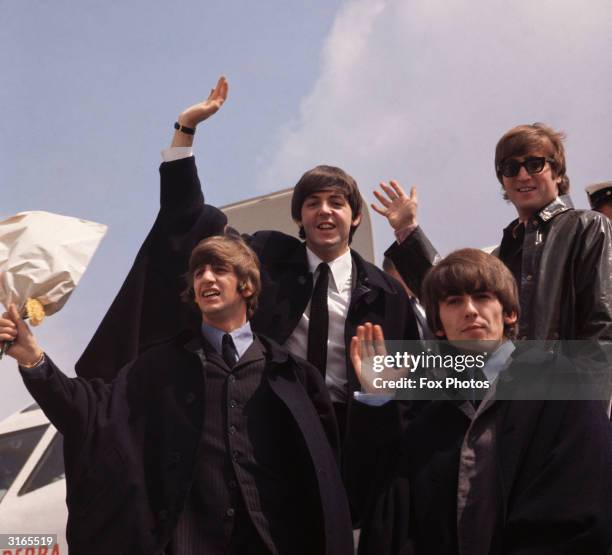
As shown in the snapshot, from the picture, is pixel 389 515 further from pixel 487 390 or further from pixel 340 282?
pixel 340 282

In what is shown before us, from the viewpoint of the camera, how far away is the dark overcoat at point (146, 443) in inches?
142

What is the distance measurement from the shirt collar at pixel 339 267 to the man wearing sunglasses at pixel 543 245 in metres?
0.31

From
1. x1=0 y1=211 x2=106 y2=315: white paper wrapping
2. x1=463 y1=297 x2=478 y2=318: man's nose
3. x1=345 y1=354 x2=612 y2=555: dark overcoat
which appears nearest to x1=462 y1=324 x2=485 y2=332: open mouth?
x1=463 y1=297 x2=478 y2=318: man's nose

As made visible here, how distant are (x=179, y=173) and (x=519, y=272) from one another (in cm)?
205

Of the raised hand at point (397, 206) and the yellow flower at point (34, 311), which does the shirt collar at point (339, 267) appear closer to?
the raised hand at point (397, 206)

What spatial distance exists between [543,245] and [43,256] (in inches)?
105

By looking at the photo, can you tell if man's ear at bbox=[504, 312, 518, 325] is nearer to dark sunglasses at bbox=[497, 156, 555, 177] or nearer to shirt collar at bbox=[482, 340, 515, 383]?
shirt collar at bbox=[482, 340, 515, 383]

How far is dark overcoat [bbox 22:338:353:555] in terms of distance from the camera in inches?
142

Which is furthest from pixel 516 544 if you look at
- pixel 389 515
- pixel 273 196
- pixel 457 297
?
pixel 273 196

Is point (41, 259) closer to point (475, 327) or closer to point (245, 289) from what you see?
point (245, 289)

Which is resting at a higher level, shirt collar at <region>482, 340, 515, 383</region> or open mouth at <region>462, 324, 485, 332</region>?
open mouth at <region>462, 324, 485, 332</region>

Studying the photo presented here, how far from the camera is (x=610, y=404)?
4078 millimetres

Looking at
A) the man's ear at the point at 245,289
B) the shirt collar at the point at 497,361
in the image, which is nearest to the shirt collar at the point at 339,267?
the man's ear at the point at 245,289

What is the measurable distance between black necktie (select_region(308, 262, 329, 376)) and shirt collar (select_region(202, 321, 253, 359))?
1.64 feet
